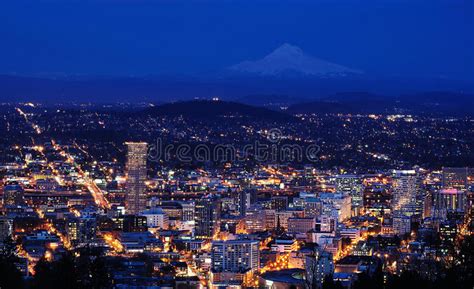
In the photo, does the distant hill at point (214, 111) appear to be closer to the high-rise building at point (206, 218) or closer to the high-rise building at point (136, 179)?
the high-rise building at point (136, 179)

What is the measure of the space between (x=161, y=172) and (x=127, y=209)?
7.26 meters

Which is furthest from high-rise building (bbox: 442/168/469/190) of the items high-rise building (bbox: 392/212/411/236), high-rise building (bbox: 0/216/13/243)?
high-rise building (bbox: 0/216/13/243)

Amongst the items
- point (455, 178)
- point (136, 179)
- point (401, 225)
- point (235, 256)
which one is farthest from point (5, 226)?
point (455, 178)

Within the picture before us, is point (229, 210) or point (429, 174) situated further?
point (429, 174)

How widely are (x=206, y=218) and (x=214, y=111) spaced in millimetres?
30579

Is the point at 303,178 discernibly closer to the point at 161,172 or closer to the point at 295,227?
the point at 161,172

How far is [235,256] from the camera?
22.1 meters

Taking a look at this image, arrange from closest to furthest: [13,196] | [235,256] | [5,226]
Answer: [235,256]
[5,226]
[13,196]

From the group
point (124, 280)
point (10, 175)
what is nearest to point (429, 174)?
point (10, 175)

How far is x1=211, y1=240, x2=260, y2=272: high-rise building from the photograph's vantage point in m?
21.7

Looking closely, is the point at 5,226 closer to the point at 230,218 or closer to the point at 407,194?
the point at 230,218

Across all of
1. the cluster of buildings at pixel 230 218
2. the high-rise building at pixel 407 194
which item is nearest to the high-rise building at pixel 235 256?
the cluster of buildings at pixel 230 218

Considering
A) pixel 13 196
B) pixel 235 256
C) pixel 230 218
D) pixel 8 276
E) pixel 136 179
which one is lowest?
pixel 235 256

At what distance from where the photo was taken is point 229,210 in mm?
30906
